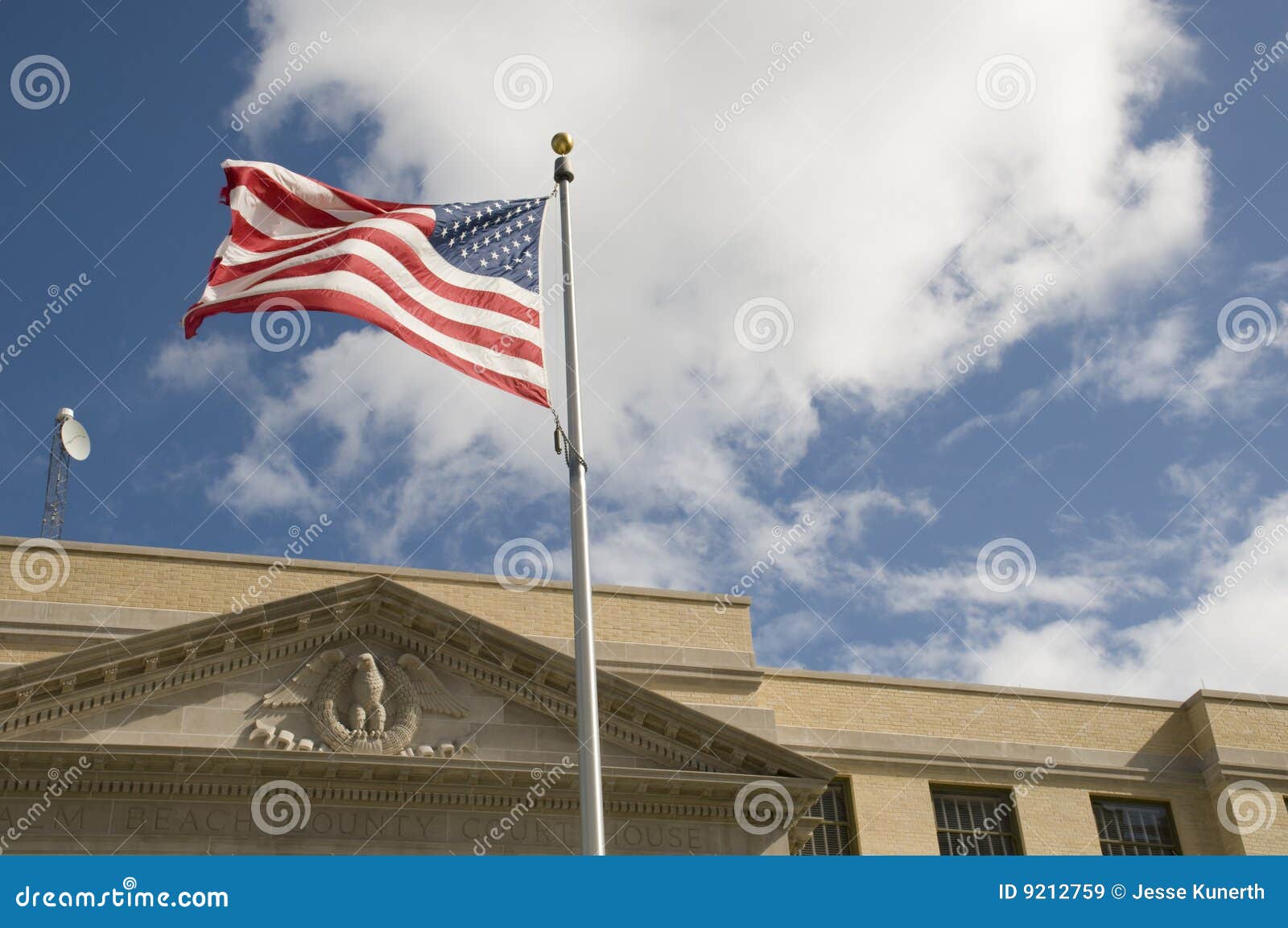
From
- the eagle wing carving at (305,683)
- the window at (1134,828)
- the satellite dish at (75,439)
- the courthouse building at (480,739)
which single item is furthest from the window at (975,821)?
the satellite dish at (75,439)

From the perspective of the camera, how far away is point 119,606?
82.3ft

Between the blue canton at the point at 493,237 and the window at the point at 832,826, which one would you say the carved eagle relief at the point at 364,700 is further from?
the blue canton at the point at 493,237

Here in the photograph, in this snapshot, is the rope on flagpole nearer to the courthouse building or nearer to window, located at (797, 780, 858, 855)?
the courthouse building

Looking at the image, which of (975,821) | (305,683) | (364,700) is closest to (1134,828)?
(975,821)

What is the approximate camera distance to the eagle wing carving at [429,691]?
21484 millimetres

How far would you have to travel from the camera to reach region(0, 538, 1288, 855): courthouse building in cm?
1988

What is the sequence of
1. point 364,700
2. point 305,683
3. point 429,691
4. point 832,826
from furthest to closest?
point 832,826 < point 429,691 < point 305,683 < point 364,700

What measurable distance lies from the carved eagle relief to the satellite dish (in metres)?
9.33

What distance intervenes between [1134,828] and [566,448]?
17.3 m

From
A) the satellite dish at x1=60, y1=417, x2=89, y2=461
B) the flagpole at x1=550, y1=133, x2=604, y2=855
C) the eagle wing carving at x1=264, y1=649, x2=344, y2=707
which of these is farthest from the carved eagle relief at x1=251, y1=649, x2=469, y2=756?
the satellite dish at x1=60, y1=417, x2=89, y2=461

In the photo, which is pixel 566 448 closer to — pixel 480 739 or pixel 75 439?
pixel 480 739

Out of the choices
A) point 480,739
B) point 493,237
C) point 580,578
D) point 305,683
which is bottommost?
point 580,578

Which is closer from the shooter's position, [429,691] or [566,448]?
[566,448]

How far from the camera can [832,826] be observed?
2523 centimetres
